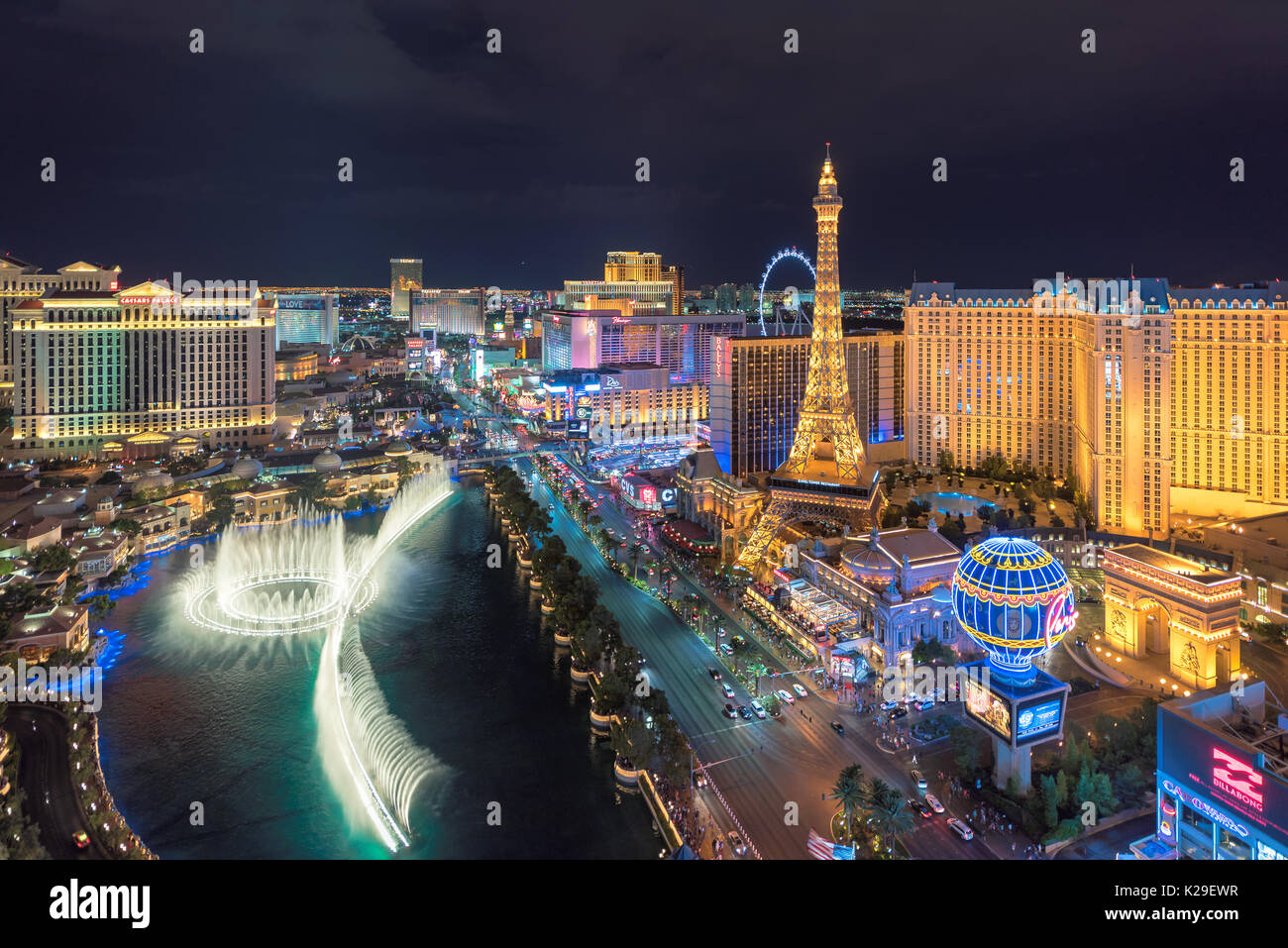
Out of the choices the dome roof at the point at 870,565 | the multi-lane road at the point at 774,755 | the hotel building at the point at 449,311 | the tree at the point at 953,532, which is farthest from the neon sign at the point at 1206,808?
the hotel building at the point at 449,311

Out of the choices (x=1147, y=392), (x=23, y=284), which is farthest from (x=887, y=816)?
(x=23, y=284)

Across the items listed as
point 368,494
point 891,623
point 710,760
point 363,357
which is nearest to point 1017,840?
point 710,760

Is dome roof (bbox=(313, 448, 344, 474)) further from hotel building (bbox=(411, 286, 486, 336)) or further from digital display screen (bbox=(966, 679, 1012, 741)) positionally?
hotel building (bbox=(411, 286, 486, 336))

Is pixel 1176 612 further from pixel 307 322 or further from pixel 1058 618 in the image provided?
pixel 307 322

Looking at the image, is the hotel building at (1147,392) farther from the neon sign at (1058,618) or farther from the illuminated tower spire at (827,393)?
the neon sign at (1058,618)

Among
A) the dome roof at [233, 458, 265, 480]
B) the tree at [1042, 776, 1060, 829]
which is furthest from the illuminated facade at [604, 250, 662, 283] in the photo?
the tree at [1042, 776, 1060, 829]

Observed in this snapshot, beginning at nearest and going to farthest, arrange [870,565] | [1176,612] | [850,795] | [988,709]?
[850,795]
[988,709]
[1176,612]
[870,565]

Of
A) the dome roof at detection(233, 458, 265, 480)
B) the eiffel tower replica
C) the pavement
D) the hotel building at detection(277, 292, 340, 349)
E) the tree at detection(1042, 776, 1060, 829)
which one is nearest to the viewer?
the tree at detection(1042, 776, 1060, 829)
